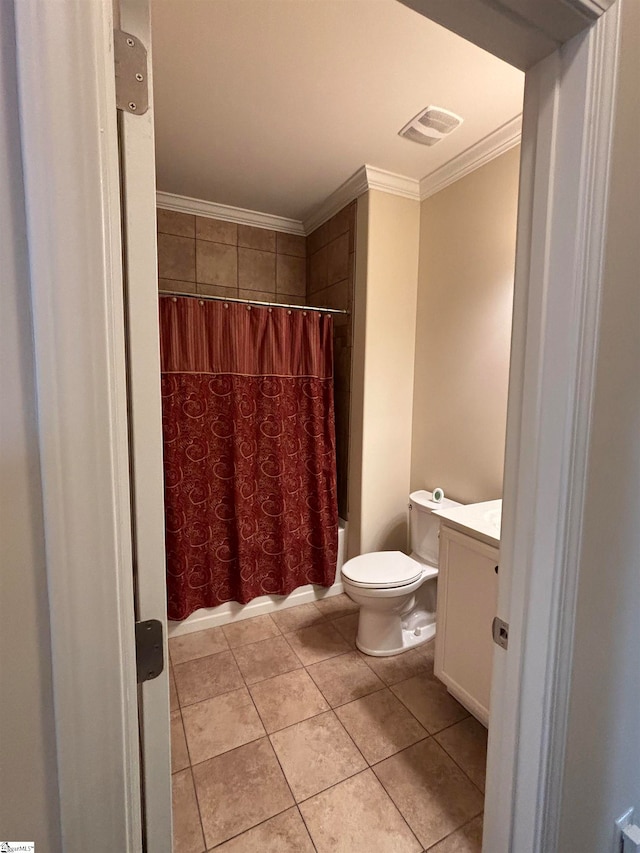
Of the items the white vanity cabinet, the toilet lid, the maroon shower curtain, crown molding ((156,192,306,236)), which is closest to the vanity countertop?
the white vanity cabinet

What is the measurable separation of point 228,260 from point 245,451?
1.39 metres

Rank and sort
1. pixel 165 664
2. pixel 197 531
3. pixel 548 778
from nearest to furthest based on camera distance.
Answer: pixel 165 664 < pixel 548 778 < pixel 197 531

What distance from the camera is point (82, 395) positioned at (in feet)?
1.30

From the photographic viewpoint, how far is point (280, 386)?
242cm

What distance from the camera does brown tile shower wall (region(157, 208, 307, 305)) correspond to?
2.61 metres

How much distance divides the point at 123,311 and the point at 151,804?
0.65m

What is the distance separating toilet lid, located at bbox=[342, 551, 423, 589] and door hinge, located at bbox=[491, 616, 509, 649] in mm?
1057

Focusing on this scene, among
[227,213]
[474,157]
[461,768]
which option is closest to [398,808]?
[461,768]

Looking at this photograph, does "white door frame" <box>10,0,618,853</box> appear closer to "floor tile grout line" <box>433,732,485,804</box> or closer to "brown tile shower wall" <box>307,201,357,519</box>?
"floor tile grout line" <box>433,732,485,804</box>

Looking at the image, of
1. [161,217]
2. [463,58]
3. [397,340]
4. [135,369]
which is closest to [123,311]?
[135,369]

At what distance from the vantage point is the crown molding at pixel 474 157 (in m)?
1.84

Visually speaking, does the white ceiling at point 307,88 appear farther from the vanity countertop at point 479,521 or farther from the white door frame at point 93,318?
the vanity countertop at point 479,521

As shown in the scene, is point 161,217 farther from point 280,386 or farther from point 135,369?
point 135,369

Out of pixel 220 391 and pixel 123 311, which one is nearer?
pixel 123 311
